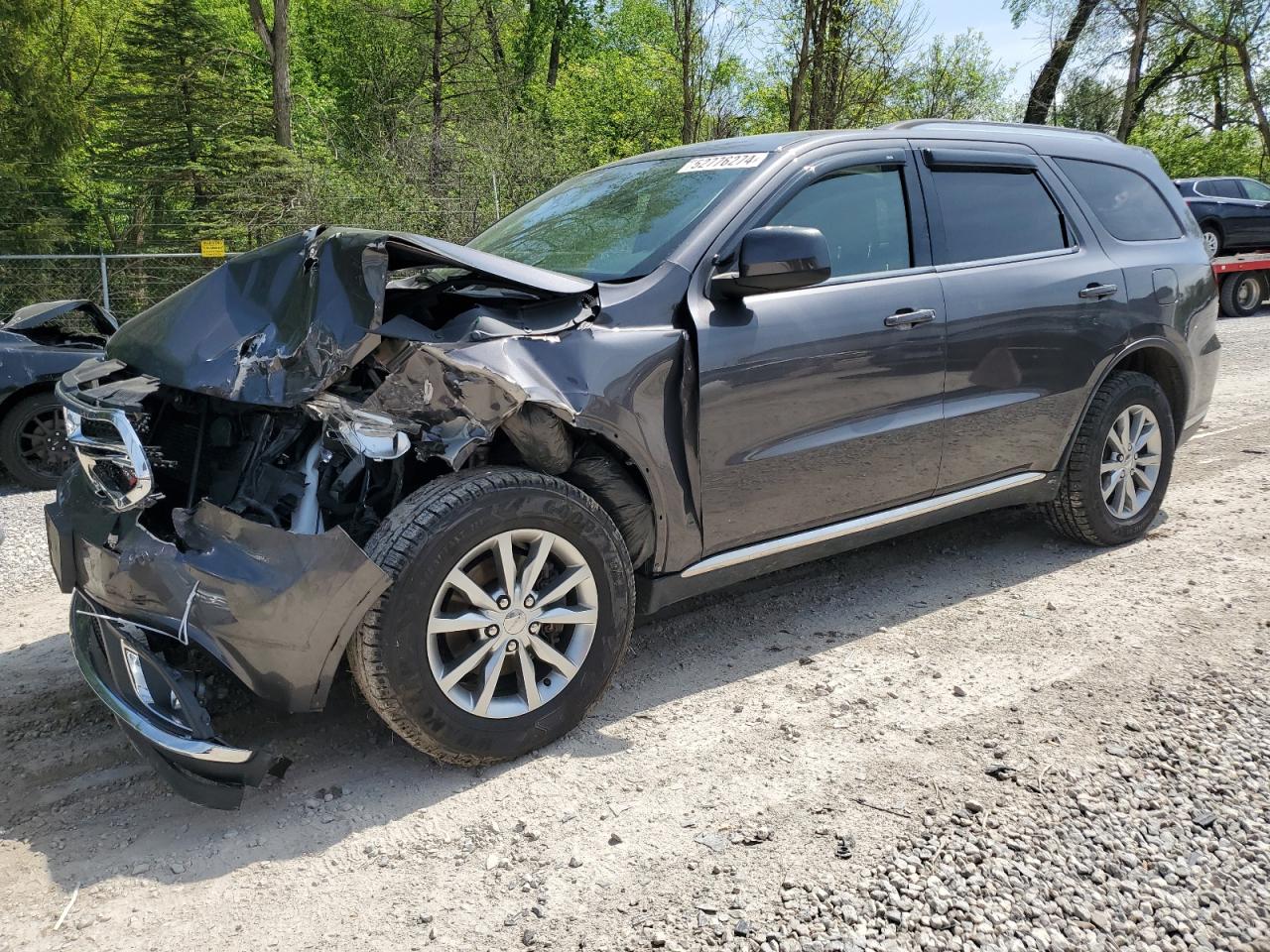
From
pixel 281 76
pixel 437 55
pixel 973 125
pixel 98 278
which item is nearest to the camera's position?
pixel 973 125

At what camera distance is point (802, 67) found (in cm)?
1325

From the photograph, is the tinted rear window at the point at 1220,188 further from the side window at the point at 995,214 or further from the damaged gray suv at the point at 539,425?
the damaged gray suv at the point at 539,425

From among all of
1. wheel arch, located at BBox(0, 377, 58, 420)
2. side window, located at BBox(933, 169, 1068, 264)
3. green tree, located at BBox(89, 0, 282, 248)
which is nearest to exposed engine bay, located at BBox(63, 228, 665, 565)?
side window, located at BBox(933, 169, 1068, 264)

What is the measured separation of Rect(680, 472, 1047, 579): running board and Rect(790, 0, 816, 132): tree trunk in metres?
10.1

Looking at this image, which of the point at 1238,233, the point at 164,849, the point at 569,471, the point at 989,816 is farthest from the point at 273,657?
the point at 1238,233

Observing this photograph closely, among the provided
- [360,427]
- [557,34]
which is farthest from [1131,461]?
[557,34]

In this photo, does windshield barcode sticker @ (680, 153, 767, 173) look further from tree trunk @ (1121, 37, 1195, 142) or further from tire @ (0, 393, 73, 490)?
tree trunk @ (1121, 37, 1195, 142)

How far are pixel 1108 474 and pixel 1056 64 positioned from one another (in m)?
23.8

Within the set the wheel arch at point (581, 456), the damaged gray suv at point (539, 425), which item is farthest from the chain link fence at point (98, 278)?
the wheel arch at point (581, 456)

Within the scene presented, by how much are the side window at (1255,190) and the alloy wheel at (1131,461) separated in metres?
15.2

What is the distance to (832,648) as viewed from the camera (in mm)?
3646

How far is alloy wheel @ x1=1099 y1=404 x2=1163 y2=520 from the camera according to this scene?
15.0ft

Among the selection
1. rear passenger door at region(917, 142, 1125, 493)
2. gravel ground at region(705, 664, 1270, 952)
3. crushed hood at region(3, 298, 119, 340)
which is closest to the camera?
gravel ground at region(705, 664, 1270, 952)

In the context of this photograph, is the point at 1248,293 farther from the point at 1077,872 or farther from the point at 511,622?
the point at 511,622
